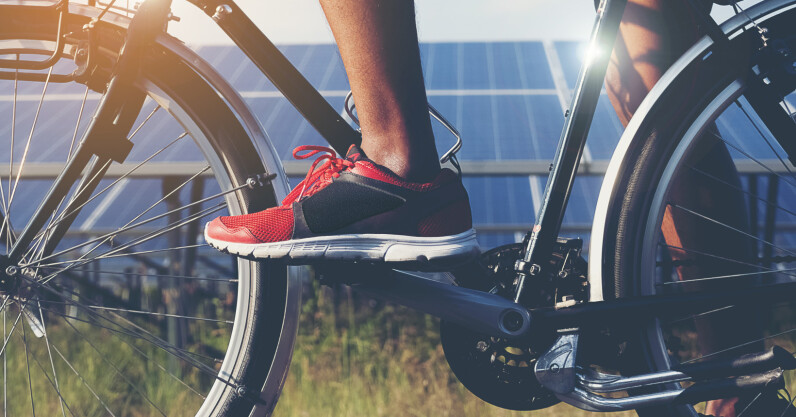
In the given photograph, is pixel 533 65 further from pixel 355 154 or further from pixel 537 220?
pixel 355 154

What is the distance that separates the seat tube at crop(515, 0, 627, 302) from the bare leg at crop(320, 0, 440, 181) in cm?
25

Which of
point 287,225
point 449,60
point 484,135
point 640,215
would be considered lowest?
point 287,225

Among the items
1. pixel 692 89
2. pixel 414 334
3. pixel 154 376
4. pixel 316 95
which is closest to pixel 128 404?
pixel 154 376

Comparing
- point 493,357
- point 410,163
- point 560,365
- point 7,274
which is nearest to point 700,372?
point 560,365

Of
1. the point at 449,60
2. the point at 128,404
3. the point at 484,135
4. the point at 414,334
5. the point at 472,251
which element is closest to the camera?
the point at 472,251

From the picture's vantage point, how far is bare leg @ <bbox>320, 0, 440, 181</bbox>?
1337 mm

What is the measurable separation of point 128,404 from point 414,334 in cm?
92

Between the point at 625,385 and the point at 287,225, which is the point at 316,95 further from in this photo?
the point at 625,385

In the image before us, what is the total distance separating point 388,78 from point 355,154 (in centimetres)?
16

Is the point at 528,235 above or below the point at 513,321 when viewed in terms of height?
above

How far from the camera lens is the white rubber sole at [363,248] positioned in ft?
4.34

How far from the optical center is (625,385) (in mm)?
1358

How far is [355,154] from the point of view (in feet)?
4.56

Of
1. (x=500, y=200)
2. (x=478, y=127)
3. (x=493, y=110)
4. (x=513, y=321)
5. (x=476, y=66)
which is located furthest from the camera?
(x=476, y=66)
